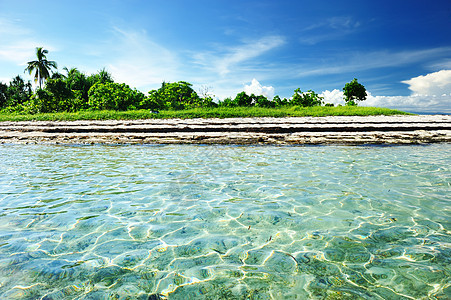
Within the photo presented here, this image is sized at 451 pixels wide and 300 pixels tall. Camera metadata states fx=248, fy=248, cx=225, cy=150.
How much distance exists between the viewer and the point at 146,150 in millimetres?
10305

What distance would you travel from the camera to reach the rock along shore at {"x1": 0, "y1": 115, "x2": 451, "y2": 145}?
11539 millimetres

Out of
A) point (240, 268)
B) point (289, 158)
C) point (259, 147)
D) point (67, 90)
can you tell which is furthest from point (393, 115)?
point (67, 90)

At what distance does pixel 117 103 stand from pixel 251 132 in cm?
2249

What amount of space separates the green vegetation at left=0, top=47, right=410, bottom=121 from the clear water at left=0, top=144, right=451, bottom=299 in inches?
463

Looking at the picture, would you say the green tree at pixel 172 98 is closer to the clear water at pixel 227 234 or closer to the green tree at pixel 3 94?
the clear water at pixel 227 234

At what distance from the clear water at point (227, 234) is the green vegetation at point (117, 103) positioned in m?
11.8

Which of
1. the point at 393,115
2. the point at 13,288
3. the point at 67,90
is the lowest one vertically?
the point at 13,288

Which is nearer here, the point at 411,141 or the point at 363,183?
the point at 363,183

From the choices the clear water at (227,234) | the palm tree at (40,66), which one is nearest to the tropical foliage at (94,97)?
the palm tree at (40,66)

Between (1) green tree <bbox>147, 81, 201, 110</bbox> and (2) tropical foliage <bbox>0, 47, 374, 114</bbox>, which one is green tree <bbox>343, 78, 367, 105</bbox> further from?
(1) green tree <bbox>147, 81, 201, 110</bbox>

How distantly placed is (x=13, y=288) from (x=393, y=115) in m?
19.5

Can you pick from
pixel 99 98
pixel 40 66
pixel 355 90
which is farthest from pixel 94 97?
pixel 355 90

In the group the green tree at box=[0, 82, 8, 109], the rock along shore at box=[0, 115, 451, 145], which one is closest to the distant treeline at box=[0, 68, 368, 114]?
the green tree at box=[0, 82, 8, 109]

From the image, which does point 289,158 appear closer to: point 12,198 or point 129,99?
point 12,198
